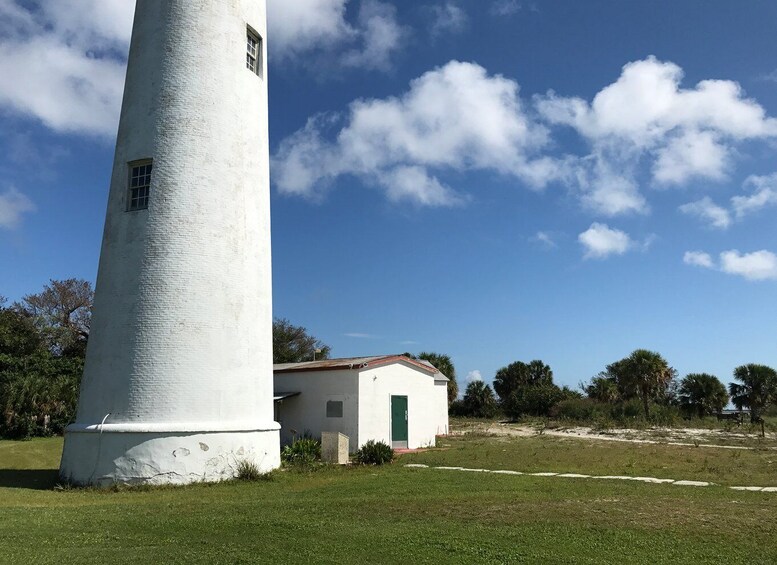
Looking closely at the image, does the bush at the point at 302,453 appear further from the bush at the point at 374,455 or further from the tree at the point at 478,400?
the tree at the point at 478,400

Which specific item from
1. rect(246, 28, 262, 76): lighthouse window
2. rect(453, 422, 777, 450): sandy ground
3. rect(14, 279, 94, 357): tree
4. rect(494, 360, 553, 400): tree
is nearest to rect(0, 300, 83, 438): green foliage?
rect(14, 279, 94, 357): tree

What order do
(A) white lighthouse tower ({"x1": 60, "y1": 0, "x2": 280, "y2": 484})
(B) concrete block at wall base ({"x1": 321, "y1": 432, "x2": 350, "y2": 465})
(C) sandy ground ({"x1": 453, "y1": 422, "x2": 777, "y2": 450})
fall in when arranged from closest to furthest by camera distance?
1. (A) white lighthouse tower ({"x1": 60, "y1": 0, "x2": 280, "y2": 484})
2. (B) concrete block at wall base ({"x1": 321, "y1": 432, "x2": 350, "y2": 465})
3. (C) sandy ground ({"x1": 453, "y1": 422, "x2": 777, "y2": 450})

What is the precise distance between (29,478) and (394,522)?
11440 mm

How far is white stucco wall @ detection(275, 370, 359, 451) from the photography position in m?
21.6

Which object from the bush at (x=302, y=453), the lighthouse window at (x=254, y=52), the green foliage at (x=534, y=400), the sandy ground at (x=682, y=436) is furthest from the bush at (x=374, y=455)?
the green foliage at (x=534, y=400)

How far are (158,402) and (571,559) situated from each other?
9.80m

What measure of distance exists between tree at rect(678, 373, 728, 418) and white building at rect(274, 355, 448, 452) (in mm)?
30192

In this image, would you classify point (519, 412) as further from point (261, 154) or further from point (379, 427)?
point (261, 154)

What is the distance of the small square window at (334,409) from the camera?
21828mm

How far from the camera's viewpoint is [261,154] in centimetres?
1631

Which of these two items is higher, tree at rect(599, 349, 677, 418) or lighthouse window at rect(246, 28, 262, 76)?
lighthouse window at rect(246, 28, 262, 76)

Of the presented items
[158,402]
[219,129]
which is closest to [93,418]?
[158,402]

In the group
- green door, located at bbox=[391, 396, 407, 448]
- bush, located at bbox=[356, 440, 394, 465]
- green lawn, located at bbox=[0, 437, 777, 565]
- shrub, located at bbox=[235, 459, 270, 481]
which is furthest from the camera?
green door, located at bbox=[391, 396, 407, 448]

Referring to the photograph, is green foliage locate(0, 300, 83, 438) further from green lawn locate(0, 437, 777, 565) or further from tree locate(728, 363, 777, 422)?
tree locate(728, 363, 777, 422)
